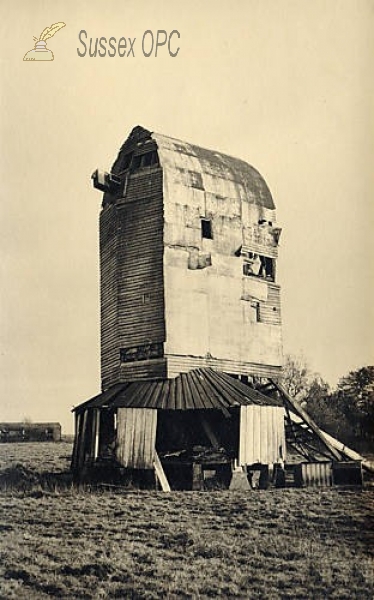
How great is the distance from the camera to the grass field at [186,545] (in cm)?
1516

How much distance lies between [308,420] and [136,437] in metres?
6.95

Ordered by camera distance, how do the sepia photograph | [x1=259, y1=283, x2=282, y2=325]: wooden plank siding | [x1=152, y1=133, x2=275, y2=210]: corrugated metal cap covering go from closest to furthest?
1. the sepia photograph
2. [x1=152, y1=133, x2=275, y2=210]: corrugated metal cap covering
3. [x1=259, y1=283, x2=282, y2=325]: wooden plank siding

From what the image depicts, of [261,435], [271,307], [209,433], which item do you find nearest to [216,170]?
[271,307]

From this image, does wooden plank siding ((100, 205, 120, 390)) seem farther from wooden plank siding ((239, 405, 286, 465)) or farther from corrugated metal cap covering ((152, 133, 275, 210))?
wooden plank siding ((239, 405, 286, 465))

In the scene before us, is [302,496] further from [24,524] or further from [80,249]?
[80,249]

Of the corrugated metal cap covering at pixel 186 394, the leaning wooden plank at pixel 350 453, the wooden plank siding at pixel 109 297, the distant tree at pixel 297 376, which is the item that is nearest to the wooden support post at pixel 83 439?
the corrugated metal cap covering at pixel 186 394

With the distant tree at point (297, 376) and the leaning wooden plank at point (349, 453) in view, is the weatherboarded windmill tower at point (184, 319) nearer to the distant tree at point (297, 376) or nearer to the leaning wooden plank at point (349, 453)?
the distant tree at point (297, 376)

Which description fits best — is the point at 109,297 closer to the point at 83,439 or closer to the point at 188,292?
the point at 188,292

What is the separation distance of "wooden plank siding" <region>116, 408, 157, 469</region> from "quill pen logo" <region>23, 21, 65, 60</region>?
34.1ft

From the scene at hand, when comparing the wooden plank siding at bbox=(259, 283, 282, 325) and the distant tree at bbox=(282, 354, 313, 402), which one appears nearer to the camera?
the distant tree at bbox=(282, 354, 313, 402)

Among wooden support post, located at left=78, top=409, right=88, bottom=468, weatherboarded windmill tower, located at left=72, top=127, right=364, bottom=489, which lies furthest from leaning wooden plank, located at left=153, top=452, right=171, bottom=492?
wooden support post, located at left=78, top=409, right=88, bottom=468

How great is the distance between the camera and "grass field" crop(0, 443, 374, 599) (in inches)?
597

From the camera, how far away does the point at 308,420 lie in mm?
27234

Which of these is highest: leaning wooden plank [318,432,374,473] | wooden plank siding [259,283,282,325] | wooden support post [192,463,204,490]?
wooden plank siding [259,283,282,325]
